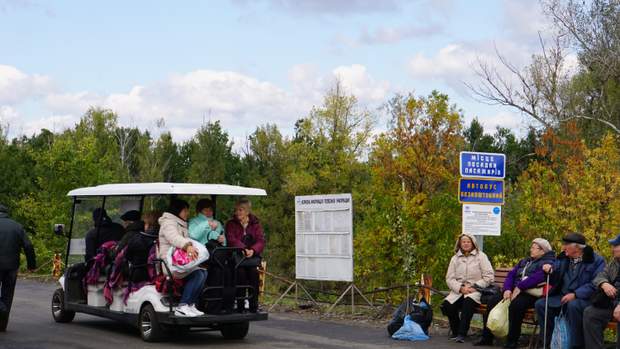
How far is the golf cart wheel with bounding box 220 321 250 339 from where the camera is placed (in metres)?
12.6

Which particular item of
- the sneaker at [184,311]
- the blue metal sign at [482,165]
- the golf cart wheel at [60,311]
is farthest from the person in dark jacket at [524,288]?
the golf cart wheel at [60,311]

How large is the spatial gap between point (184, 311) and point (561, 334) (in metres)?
4.65

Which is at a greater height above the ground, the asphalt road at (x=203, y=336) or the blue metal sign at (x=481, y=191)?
the blue metal sign at (x=481, y=191)

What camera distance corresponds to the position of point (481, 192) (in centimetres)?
1449

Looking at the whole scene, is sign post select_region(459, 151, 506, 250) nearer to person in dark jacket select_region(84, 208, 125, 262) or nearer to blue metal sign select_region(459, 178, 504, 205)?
blue metal sign select_region(459, 178, 504, 205)

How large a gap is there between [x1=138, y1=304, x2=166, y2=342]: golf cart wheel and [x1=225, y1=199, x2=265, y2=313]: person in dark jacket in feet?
3.62

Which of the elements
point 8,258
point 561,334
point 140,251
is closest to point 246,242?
point 140,251

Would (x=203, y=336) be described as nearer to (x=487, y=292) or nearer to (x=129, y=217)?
(x=129, y=217)

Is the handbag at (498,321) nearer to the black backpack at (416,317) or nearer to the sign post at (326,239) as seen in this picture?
the black backpack at (416,317)

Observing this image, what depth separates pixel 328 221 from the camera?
16.3m

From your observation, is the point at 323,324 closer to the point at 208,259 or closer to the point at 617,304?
the point at 208,259

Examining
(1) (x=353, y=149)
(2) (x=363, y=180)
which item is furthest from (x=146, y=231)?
(1) (x=353, y=149)

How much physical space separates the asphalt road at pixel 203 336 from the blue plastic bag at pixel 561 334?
1.46 m

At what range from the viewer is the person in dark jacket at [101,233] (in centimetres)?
1368
